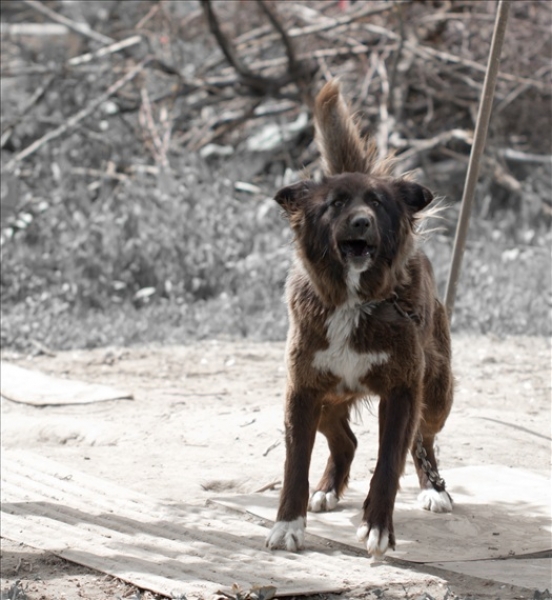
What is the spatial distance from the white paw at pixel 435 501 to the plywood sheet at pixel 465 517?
0.03m

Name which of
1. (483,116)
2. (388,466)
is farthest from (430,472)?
(483,116)

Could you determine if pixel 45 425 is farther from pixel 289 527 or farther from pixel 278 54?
pixel 278 54

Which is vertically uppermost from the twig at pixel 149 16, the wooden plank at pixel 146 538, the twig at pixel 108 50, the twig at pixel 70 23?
the twig at pixel 149 16

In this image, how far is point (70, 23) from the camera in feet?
38.6

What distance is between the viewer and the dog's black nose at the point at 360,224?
400 cm

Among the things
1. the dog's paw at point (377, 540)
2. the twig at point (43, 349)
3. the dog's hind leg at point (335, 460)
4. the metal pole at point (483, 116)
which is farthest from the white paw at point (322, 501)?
the twig at point (43, 349)

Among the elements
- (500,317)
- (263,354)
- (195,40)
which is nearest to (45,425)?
(263,354)

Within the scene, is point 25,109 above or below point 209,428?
above

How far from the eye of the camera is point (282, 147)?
12344 mm

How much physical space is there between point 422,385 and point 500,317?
15.8ft

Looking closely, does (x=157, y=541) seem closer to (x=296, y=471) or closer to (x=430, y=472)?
(x=296, y=471)

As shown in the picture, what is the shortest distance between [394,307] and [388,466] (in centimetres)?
68

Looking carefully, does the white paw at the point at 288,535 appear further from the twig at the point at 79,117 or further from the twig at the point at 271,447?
the twig at the point at 79,117

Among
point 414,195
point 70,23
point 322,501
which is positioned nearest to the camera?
point 414,195
